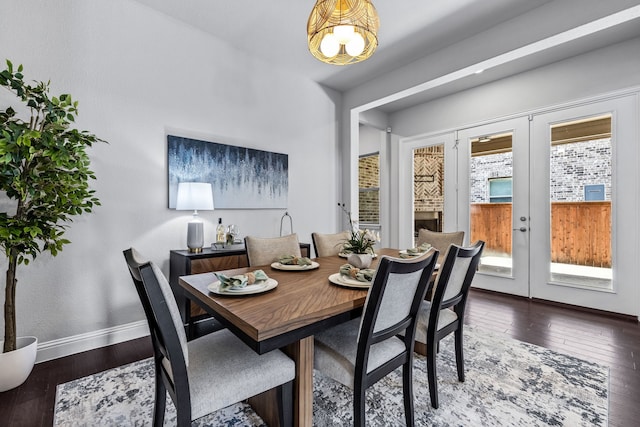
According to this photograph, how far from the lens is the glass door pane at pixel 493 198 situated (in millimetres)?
4008

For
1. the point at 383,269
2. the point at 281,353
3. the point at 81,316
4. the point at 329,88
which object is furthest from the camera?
the point at 329,88

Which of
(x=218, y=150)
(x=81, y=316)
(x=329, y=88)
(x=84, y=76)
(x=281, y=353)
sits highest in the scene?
(x=329, y=88)

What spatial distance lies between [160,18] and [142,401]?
121 inches

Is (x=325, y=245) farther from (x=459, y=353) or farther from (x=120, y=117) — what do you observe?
(x=120, y=117)

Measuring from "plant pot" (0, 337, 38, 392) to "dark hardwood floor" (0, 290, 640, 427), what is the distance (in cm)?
5

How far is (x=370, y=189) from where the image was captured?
17.8 ft

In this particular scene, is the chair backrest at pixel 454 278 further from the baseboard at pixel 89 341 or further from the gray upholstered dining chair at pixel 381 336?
the baseboard at pixel 89 341

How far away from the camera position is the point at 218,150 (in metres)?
3.13

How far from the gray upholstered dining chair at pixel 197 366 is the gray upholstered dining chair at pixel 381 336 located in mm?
231

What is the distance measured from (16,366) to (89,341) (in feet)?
1.97

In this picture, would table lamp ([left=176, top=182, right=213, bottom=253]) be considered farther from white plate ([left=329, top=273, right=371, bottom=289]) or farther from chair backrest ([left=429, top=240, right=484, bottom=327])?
chair backrest ([left=429, top=240, right=484, bottom=327])

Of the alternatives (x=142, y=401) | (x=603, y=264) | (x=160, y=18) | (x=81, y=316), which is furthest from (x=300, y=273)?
(x=603, y=264)

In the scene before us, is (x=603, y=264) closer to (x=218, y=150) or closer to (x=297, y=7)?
(x=297, y=7)

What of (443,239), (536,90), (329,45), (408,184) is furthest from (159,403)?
(536,90)
